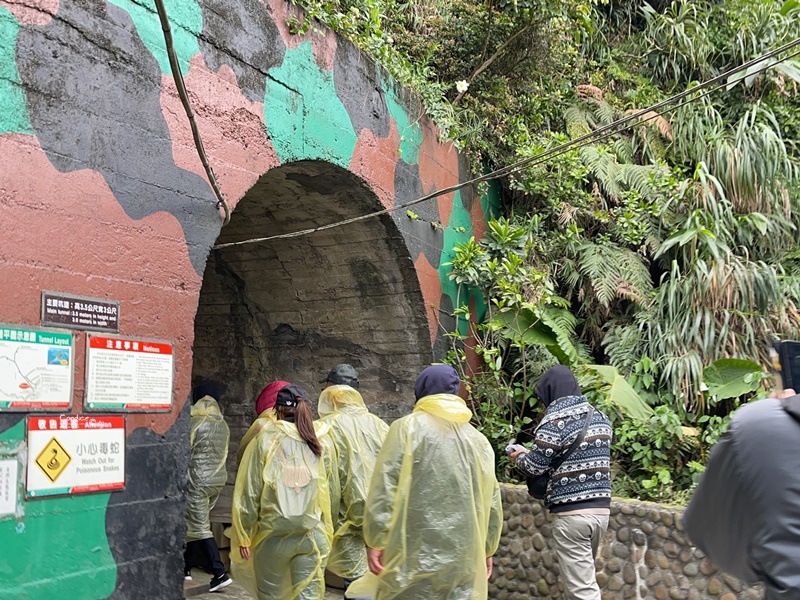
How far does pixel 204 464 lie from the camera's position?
6363 millimetres

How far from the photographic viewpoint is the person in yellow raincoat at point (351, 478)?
15.9ft

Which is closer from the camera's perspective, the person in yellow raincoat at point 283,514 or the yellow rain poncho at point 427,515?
the yellow rain poncho at point 427,515

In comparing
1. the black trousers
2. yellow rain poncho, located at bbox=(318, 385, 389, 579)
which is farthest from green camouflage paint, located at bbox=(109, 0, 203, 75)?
the black trousers

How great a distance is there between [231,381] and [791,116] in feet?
23.9

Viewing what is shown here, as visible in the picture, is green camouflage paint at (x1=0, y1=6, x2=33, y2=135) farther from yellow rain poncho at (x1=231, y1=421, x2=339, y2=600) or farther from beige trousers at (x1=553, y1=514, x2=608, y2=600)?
beige trousers at (x1=553, y1=514, x2=608, y2=600)

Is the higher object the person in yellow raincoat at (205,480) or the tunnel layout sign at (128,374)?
the tunnel layout sign at (128,374)

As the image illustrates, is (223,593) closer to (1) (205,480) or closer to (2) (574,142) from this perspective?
(1) (205,480)

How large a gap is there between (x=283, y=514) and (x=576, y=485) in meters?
1.63

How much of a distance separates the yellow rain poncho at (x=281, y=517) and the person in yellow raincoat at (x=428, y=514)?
67 cm

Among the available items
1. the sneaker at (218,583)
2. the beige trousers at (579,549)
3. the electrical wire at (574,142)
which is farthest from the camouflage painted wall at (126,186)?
the sneaker at (218,583)

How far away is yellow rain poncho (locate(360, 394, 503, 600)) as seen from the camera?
11.3 feet

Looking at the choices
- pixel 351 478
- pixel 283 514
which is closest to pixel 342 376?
pixel 351 478

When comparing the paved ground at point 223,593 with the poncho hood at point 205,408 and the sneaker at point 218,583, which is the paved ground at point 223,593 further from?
the poncho hood at point 205,408

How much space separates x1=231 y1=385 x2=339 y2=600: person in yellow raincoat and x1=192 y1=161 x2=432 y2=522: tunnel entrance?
237cm
